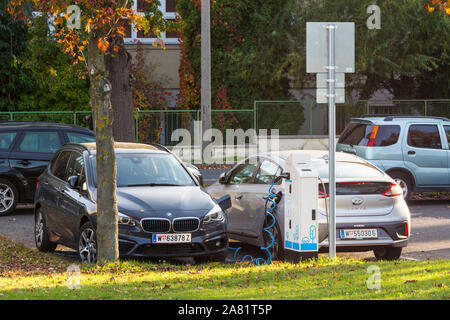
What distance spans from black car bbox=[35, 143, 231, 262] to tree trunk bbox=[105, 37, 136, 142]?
6.38 metres

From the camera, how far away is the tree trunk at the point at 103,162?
960cm

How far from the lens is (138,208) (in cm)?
1027

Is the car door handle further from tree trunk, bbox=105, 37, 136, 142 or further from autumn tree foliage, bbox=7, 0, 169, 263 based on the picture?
autumn tree foliage, bbox=7, 0, 169, 263

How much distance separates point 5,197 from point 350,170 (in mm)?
7826

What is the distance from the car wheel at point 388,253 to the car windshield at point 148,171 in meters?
2.79

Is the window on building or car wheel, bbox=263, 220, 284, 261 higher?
the window on building

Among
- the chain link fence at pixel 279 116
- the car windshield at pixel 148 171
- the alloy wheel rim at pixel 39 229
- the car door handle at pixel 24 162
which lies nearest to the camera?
the car windshield at pixel 148 171

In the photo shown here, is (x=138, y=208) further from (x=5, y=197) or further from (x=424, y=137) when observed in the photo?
(x=424, y=137)

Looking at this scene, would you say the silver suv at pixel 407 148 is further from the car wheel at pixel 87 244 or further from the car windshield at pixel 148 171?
the car wheel at pixel 87 244

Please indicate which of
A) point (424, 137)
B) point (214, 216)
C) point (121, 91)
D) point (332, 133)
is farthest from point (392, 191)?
point (121, 91)

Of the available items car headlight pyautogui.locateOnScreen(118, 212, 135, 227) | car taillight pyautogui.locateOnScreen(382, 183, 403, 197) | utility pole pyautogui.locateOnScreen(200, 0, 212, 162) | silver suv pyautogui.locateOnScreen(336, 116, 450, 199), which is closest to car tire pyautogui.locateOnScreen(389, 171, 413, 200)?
silver suv pyautogui.locateOnScreen(336, 116, 450, 199)

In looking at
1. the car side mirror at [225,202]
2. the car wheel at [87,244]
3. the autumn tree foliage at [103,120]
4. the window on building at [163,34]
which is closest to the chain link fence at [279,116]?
the window on building at [163,34]

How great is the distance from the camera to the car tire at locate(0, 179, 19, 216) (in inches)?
626
